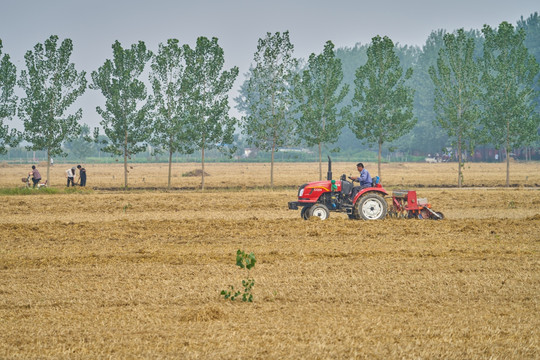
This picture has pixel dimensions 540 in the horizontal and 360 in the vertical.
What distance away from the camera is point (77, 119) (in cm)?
4588

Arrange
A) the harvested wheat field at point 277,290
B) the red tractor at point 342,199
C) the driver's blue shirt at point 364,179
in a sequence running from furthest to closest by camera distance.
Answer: the red tractor at point 342,199, the driver's blue shirt at point 364,179, the harvested wheat field at point 277,290

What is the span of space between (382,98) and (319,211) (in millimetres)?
28252

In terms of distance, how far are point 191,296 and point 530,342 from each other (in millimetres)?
5239

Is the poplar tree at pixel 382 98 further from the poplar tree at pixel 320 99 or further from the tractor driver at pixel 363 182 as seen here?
the tractor driver at pixel 363 182

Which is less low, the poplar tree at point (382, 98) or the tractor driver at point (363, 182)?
the poplar tree at point (382, 98)

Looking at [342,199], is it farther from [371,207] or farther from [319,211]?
[371,207]

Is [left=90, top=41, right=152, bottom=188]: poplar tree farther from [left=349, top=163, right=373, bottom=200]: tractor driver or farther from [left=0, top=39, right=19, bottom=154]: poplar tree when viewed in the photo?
[left=349, top=163, right=373, bottom=200]: tractor driver

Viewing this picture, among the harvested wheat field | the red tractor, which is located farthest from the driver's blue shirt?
the harvested wheat field

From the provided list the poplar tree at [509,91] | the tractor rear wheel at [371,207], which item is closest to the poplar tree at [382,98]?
the poplar tree at [509,91]

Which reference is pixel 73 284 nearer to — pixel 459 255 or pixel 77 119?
pixel 459 255

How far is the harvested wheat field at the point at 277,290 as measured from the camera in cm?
880

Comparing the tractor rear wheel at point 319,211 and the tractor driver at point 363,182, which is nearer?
the tractor driver at point 363,182

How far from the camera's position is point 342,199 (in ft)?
68.3

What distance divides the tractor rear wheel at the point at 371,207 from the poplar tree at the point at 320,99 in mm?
26362
